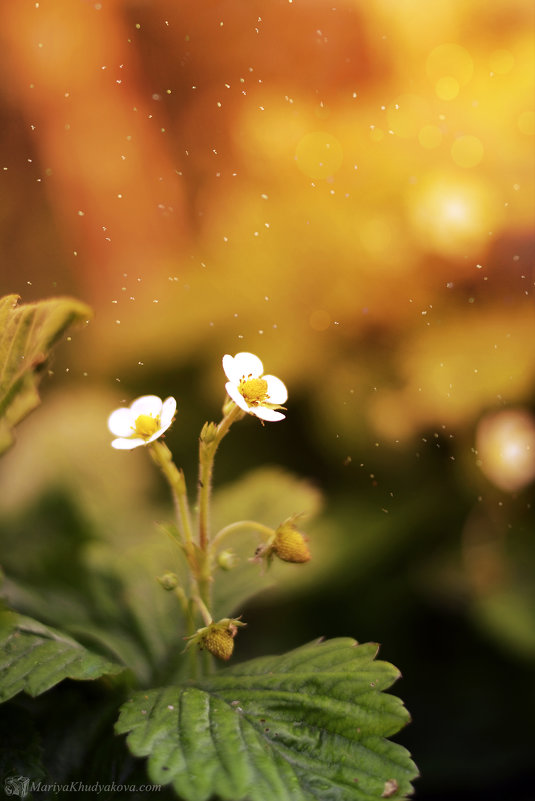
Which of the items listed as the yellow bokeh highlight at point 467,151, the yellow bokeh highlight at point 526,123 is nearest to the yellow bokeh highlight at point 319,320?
the yellow bokeh highlight at point 467,151

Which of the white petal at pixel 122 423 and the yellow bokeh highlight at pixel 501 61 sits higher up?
the yellow bokeh highlight at pixel 501 61

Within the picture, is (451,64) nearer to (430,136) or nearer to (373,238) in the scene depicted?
(430,136)

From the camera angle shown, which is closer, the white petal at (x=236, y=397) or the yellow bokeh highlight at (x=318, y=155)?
the white petal at (x=236, y=397)

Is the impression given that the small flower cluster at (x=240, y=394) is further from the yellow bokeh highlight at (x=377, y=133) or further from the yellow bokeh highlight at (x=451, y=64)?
the yellow bokeh highlight at (x=451, y=64)

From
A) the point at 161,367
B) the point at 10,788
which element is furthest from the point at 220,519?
the point at 161,367

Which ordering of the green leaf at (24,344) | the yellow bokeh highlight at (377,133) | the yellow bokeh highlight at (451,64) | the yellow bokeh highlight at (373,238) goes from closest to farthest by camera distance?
the green leaf at (24,344)
the yellow bokeh highlight at (377,133)
the yellow bokeh highlight at (451,64)
the yellow bokeh highlight at (373,238)

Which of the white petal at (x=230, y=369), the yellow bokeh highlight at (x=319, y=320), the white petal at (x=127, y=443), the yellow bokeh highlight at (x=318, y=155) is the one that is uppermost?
the yellow bokeh highlight at (x=318, y=155)
